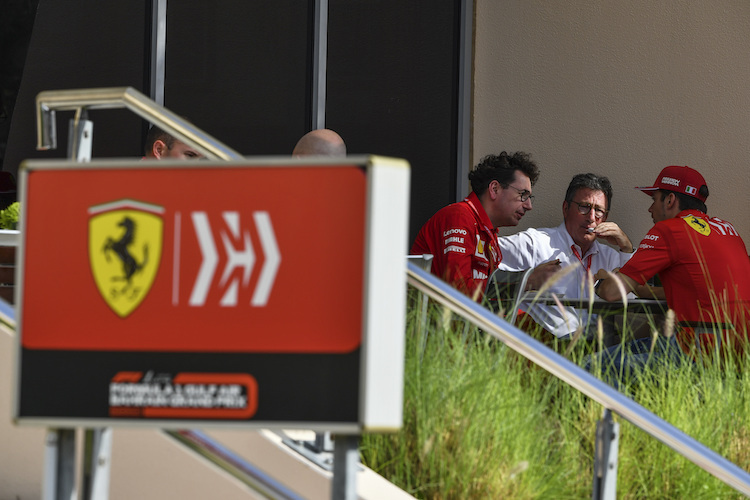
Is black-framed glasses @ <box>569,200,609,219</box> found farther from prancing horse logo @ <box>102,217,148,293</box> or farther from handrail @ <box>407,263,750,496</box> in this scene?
prancing horse logo @ <box>102,217,148,293</box>

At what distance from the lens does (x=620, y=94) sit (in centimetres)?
557

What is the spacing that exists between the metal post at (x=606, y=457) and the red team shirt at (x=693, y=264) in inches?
85.4

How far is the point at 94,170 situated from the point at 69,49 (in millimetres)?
4645

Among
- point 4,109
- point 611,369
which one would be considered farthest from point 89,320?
point 4,109

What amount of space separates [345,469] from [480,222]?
3.27 m

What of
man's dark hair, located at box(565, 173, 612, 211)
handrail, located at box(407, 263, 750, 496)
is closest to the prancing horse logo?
handrail, located at box(407, 263, 750, 496)

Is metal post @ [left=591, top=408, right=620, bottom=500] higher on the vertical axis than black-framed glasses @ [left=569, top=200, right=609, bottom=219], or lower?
lower

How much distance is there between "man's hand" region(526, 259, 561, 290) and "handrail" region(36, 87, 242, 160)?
224 centimetres

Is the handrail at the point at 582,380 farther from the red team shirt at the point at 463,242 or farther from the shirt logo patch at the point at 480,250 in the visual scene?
the shirt logo patch at the point at 480,250

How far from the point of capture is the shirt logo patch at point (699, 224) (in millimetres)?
3915

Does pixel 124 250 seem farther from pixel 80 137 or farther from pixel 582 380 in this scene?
pixel 582 380

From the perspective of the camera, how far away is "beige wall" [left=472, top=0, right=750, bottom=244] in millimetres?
5320

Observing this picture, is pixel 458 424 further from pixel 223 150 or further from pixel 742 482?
pixel 223 150

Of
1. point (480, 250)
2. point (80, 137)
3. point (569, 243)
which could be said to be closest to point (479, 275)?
point (480, 250)
